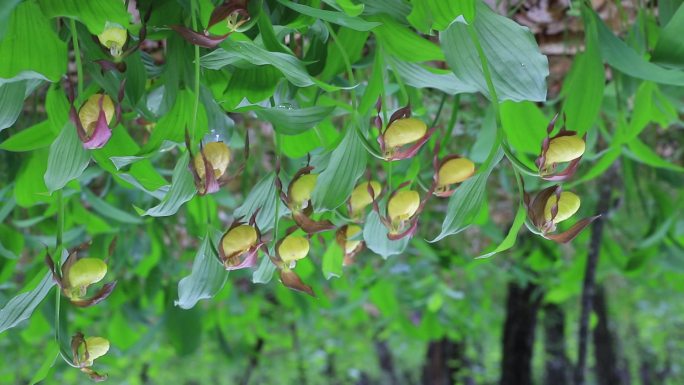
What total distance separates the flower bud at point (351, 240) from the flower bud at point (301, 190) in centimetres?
10

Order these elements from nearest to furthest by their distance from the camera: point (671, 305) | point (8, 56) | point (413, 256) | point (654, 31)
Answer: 1. point (8, 56)
2. point (654, 31)
3. point (413, 256)
4. point (671, 305)

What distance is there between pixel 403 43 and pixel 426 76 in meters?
0.03

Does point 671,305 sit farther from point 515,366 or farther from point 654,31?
point 654,31

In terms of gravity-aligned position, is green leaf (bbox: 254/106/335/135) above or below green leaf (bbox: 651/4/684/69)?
below

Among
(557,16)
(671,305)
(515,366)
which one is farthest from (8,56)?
(671,305)

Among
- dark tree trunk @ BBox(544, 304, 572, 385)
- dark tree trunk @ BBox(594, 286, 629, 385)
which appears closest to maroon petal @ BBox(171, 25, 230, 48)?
dark tree trunk @ BBox(544, 304, 572, 385)

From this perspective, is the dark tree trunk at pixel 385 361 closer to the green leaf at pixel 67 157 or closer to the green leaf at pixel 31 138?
the green leaf at pixel 31 138

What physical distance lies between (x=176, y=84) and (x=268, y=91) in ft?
0.15

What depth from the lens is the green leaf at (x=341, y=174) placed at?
393mm

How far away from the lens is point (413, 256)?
2.51 m

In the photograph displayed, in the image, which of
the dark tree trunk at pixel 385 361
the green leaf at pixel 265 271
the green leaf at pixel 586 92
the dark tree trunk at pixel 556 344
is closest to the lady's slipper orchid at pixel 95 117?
the green leaf at pixel 265 271

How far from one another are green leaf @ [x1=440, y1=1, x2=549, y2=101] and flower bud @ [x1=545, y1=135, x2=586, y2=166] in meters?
0.03

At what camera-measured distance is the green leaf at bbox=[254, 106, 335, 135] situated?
0.40 m

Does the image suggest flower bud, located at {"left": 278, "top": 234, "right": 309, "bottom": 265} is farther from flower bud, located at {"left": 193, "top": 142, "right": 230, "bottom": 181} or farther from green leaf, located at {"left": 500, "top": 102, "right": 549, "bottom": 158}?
green leaf, located at {"left": 500, "top": 102, "right": 549, "bottom": 158}
